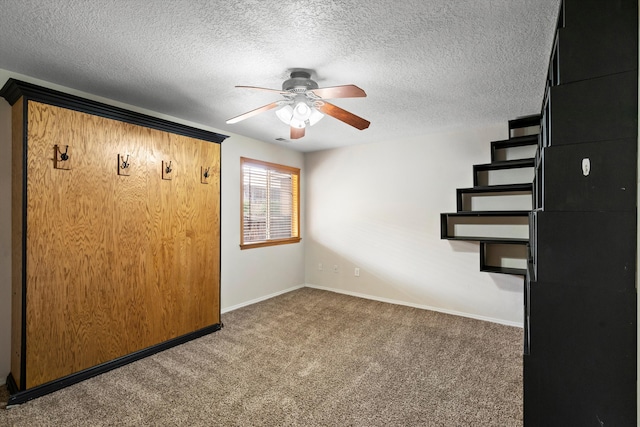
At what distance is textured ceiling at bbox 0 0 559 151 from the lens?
63.9 inches

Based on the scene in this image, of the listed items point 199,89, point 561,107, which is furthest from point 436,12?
point 199,89

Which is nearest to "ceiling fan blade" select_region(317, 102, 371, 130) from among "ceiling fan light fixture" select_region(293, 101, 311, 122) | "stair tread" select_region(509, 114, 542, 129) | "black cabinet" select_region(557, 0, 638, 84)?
"ceiling fan light fixture" select_region(293, 101, 311, 122)

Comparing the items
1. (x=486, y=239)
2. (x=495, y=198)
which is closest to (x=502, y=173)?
(x=495, y=198)

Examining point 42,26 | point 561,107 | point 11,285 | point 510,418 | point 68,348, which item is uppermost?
point 42,26

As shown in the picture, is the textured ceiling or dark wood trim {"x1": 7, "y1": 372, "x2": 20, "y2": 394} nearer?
the textured ceiling

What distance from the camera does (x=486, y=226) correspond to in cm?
376

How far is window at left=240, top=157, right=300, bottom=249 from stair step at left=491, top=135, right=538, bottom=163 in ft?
9.50

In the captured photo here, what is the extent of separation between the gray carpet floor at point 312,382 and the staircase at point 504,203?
2.73 feet

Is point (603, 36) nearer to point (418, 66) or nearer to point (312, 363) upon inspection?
point (418, 66)

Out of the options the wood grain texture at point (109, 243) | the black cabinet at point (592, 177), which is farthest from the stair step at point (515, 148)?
the wood grain texture at point (109, 243)

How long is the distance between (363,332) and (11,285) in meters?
3.04

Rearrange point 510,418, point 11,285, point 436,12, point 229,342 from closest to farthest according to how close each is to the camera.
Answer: point 436,12
point 510,418
point 11,285
point 229,342

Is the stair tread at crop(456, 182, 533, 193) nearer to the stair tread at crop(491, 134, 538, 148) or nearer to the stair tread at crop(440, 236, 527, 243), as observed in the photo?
the stair tread at crop(491, 134, 538, 148)

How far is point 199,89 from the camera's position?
2666mm
